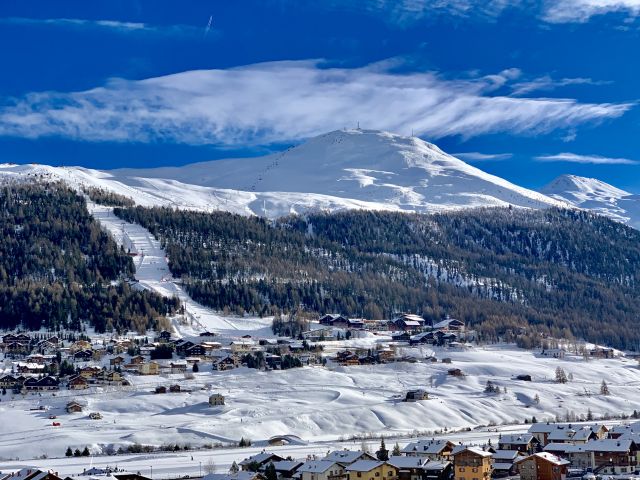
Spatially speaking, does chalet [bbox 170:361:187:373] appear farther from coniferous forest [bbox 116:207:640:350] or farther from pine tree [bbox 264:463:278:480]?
pine tree [bbox 264:463:278:480]

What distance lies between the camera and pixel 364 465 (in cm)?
6353

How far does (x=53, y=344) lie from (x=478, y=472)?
69160 millimetres

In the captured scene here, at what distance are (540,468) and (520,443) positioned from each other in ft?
17.3

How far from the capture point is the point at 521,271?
7702 inches

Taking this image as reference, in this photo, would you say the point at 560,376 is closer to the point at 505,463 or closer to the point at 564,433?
the point at 564,433

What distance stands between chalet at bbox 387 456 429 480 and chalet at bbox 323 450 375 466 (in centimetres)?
151

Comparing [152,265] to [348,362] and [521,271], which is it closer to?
[348,362]

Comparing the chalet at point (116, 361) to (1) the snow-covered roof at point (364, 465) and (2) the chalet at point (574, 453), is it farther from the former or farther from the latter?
(1) the snow-covered roof at point (364, 465)

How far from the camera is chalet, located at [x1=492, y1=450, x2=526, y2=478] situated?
67975 mm

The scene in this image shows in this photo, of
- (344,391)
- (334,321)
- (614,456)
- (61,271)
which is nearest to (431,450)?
(614,456)

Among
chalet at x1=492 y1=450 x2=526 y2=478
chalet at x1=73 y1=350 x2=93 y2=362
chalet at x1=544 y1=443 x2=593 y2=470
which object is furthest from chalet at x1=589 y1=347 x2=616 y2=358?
chalet at x1=492 y1=450 x2=526 y2=478

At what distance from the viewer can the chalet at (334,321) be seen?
470 feet

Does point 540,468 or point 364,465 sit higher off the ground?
point 364,465

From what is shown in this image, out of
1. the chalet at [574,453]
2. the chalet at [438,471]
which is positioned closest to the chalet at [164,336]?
the chalet at [574,453]
